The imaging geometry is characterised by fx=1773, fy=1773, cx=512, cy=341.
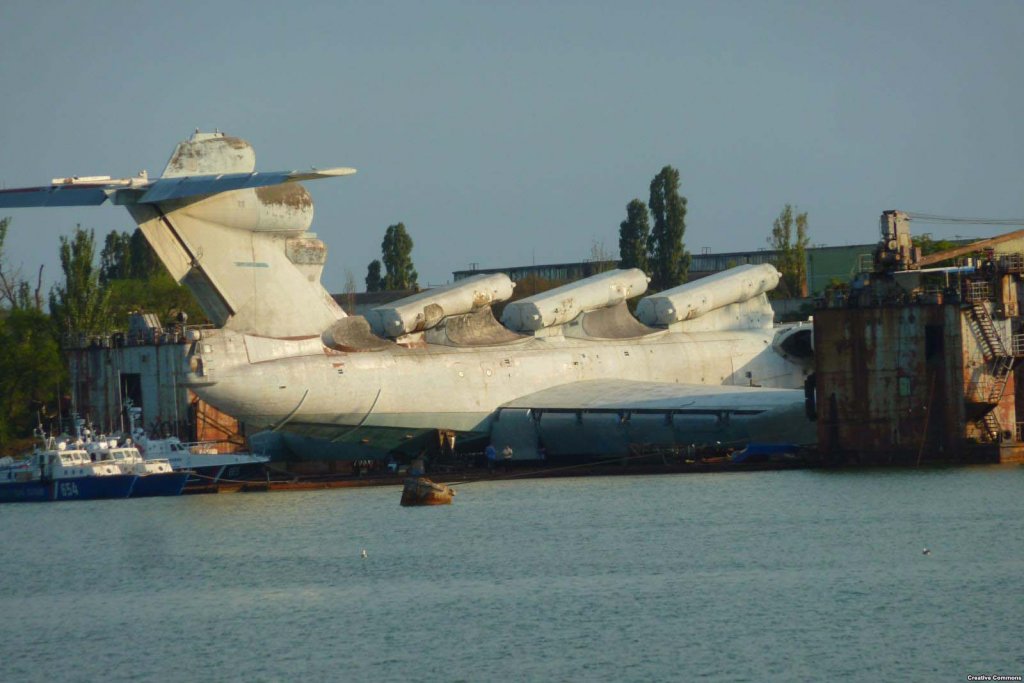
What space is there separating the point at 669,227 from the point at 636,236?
8.82 feet

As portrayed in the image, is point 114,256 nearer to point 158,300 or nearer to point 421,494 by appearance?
point 158,300

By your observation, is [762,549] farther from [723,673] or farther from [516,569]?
[723,673]

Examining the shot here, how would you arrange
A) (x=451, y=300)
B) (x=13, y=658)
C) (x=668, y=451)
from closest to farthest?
(x=13, y=658)
(x=668, y=451)
(x=451, y=300)

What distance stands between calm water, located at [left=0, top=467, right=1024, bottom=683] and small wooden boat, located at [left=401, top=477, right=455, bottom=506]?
75 centimetres

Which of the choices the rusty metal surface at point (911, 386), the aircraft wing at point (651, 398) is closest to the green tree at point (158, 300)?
the aircraft wing at point (651, 398)

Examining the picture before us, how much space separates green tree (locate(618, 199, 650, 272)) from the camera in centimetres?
10338

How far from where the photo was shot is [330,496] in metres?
49.6

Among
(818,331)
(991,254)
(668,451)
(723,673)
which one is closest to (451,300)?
(668,451)

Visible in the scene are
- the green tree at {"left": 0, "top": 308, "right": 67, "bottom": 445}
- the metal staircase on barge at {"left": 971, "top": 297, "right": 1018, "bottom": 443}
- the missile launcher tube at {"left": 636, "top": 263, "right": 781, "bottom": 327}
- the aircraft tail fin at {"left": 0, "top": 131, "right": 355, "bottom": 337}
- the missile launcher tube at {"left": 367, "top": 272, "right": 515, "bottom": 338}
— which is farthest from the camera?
the green tree at {"left": 0, "top": 308, "right": 67, "bottom": 445}

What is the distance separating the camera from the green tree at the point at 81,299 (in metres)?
76.9

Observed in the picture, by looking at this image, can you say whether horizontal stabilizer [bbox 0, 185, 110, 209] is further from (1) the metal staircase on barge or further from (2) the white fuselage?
(1) the metal staircase on barge

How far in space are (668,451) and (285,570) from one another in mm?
20542

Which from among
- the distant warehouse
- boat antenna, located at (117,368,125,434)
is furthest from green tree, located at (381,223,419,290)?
boat antenna, located at (117,368,125,434)

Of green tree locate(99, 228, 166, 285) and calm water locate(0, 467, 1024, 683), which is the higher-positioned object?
green tree locate(99, 228, 166, 285)
